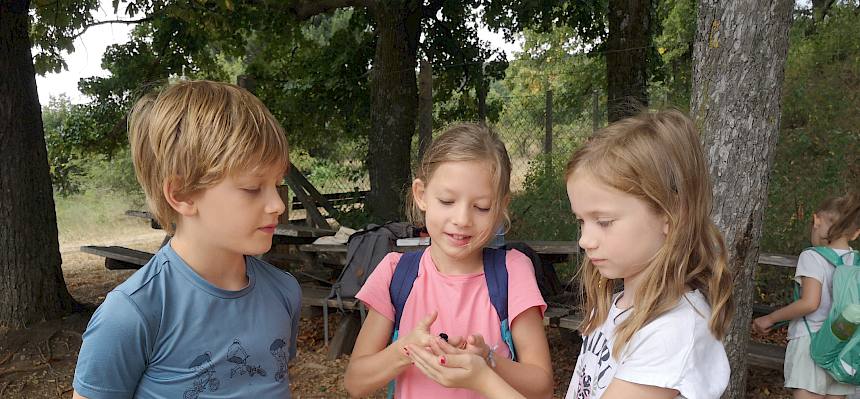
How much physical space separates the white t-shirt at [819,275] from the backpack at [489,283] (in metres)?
2.23

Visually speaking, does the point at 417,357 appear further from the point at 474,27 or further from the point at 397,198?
the point at 474,27

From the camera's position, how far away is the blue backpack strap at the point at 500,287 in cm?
178

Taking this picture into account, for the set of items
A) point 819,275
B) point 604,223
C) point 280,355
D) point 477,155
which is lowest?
point 819,275

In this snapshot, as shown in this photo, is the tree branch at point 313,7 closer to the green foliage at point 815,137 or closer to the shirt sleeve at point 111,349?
the green foliage at point 815,137

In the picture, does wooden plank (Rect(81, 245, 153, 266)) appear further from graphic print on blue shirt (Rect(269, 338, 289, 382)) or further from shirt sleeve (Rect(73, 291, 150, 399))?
shirt sleeve (Rect(73, 291, 150, 399))

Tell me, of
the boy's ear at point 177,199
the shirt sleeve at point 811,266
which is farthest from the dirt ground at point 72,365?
the boy's ear at point 177,199

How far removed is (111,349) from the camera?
131 cm

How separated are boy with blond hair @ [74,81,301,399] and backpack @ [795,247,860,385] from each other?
2.78 metres

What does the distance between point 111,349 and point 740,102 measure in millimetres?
2704

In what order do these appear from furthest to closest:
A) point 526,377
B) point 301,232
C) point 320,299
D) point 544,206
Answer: point 544,206
point 301,232
point 320,299
point 526,377

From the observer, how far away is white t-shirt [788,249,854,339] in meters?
3.29

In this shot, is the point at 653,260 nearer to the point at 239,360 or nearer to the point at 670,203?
Result: the point at 670,203

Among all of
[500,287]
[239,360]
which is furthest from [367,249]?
[239,360]

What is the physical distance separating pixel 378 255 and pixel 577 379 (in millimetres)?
3195
